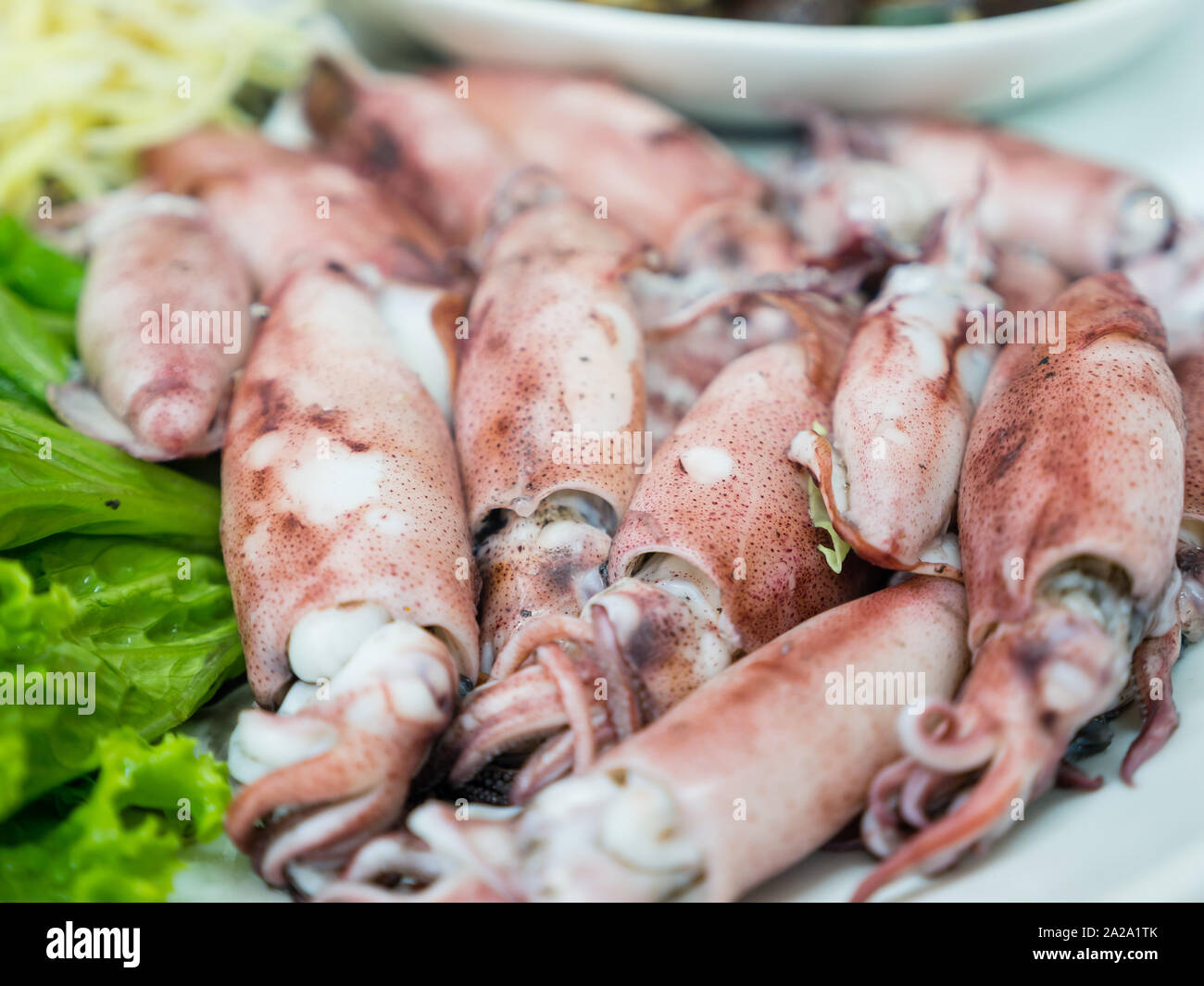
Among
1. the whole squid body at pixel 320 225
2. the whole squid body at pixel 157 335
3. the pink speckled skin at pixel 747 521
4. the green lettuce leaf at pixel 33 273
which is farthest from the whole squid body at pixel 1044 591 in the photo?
the green lettuce leaf at pixel 33 273

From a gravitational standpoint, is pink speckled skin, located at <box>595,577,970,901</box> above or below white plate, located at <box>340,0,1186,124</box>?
below

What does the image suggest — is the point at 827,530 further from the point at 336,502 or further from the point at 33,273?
the point at 33,273

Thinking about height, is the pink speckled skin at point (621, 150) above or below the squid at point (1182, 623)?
above

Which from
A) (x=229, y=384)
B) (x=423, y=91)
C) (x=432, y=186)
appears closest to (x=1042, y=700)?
(x=229, y=384)

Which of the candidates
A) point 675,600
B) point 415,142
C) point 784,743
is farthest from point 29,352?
point 784,743

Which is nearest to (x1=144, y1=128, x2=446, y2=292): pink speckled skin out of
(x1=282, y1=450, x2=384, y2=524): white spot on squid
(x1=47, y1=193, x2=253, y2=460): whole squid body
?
(x1=47, y1=193, x2=253, y2=460): whole squid body

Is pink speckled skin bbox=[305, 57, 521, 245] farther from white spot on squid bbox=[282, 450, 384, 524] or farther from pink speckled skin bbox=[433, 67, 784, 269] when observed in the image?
white spot on squid bbox=[282, 450, 384, 524]

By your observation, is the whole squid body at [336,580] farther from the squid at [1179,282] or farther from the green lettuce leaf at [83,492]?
Result: the squid at [1179,282]

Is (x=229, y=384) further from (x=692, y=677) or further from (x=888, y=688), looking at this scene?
(x=888, y=688)
